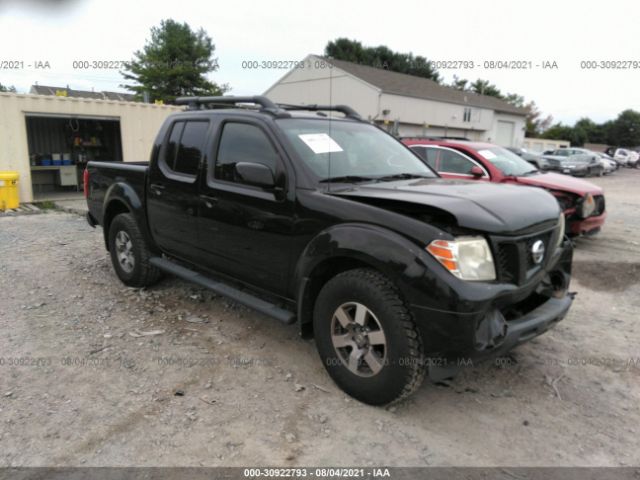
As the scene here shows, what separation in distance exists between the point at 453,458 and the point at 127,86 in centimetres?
3759

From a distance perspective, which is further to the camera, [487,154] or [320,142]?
[487,154]

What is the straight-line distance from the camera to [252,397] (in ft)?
10.6

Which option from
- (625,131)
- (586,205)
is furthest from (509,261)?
(625,131)

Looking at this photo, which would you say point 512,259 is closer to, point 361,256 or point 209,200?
point 361,256

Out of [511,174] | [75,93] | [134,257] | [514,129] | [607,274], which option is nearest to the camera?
[134,257]

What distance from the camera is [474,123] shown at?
120 feet

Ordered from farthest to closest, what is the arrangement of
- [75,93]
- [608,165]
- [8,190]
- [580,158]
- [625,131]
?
1. [625,131]
2. [608,165]
3. [580,158]
4. [75,93]
5. [8,190]

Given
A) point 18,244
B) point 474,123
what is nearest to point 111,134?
point 18,244

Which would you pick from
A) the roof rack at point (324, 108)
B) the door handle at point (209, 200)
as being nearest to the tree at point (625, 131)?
the roof rack at point (324, 108)

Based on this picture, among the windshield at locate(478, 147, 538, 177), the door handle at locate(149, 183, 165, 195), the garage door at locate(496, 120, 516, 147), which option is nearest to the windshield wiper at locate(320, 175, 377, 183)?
the door handle at locate(149, 183, 165, 195)

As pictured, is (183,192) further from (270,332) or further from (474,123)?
(474,123)

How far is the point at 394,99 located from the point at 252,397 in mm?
28843

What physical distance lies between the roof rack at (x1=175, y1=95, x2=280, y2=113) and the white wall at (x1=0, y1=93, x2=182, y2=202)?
9.16 metres

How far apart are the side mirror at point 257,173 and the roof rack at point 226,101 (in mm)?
682
